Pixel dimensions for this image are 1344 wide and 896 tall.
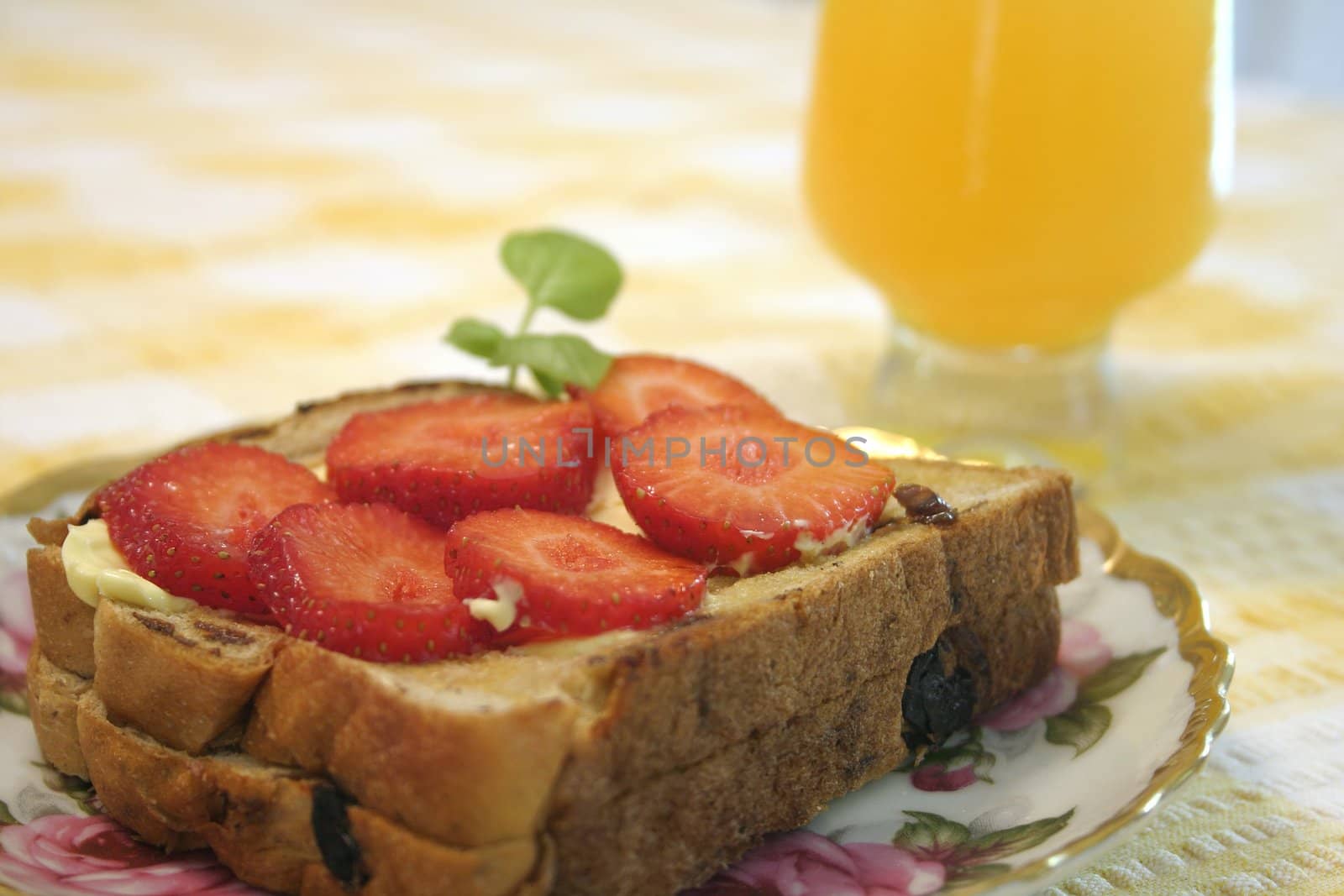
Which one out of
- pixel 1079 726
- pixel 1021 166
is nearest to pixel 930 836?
pixel 1079 726

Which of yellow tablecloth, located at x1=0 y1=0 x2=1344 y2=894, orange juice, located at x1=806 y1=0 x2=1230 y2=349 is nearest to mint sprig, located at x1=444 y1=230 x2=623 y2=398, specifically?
orange juice, located at x1=806 y1=0 x2=1230 y2=349

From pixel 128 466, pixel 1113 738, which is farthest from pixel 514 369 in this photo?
pixel 1113 738

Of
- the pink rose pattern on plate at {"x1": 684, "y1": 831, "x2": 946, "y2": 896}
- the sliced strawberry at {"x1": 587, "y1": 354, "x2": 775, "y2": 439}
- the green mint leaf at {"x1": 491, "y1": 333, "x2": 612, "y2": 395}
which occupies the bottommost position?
the pink rose pattern on plate at {"x1": 684, "y1": 831, "x2": 946, "y2": 896}

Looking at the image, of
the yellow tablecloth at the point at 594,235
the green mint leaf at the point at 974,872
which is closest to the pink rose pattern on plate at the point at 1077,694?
the yellow tablecloth at the point at 594,235

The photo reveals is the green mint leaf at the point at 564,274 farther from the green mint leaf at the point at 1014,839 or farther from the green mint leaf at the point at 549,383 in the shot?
the green mint leaf at the point at 1014,839

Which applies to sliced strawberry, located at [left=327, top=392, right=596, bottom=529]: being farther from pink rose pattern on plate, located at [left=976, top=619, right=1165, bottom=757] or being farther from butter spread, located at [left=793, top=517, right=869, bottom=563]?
pink rose pattern on plate, located at [left=976, top=619, right=1165, bottom=757]

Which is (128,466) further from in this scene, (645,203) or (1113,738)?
(645,203)

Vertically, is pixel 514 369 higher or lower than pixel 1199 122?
lower
